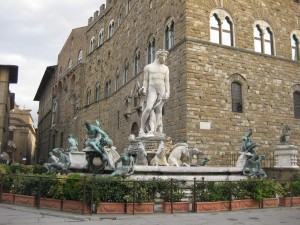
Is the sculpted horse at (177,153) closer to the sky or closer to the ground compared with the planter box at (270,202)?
closer to the sky

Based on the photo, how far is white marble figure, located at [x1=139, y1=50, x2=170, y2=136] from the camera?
10.9 metres

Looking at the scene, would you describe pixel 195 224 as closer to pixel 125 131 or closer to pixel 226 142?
pixel 226 142

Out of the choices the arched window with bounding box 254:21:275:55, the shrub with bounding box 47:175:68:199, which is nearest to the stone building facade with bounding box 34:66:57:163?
the arched window with bounding box 254:21:275:55

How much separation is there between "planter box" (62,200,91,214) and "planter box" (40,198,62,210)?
0.48 ft

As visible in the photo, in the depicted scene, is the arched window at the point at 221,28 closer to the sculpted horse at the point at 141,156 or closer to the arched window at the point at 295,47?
the arched window at the point at 295,47

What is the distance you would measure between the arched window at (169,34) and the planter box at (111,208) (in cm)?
1086

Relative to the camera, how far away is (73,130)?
33.7 m

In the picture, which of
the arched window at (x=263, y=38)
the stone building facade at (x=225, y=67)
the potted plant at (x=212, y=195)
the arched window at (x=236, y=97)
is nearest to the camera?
the potted plant at (x=212, y=195)

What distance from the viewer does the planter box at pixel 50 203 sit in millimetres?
7468

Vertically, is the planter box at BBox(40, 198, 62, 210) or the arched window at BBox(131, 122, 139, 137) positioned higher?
the arched window at BBox(131, 122, 139, 137)

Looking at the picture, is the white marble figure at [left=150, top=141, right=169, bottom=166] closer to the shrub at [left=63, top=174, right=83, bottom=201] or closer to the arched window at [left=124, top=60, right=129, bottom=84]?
the shrub at [left=63, top=174, right=83, bottom=201]

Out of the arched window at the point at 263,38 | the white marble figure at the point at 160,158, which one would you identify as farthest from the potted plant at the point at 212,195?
the arched window at the point at 263,38

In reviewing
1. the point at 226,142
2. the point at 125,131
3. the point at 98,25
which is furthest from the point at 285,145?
the point at 98,25

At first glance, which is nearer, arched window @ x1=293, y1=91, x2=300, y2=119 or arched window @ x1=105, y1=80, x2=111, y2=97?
arched window @ x1=293, y1=91, x2=300, y2=119
